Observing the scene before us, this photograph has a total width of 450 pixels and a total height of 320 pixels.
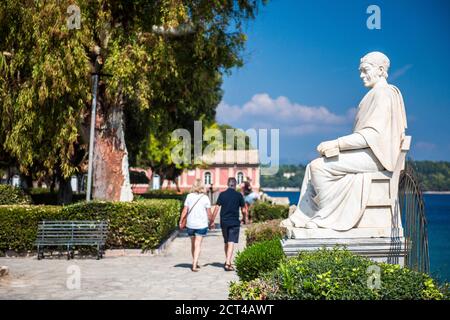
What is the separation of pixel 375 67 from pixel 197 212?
5042mm

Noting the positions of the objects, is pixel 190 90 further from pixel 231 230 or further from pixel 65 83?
pixel 231 230

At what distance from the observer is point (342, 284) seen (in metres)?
4.93

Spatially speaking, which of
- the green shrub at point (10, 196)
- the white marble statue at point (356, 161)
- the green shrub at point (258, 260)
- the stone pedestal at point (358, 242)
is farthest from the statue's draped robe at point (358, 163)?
the green shrub at point (10, 196)

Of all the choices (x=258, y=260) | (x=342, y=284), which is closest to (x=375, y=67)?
(x=258, y=260)

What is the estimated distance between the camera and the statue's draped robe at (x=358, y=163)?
7.34 metres

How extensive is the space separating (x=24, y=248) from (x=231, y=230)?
578 centimetres

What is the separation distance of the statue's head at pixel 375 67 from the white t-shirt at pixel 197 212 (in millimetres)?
4601

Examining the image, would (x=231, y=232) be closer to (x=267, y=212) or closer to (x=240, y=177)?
(x=267, y=212)

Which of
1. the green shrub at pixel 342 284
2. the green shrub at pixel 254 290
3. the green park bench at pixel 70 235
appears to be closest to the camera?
the green shrub at pixel 342 284

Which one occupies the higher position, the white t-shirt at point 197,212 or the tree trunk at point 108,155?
the tree trunk at point 108,155

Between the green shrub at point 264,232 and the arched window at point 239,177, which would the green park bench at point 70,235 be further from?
the arched window at point 239,177

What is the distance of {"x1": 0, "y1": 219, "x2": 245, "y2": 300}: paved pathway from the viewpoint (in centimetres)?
818

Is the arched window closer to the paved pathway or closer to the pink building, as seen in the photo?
the pink building
